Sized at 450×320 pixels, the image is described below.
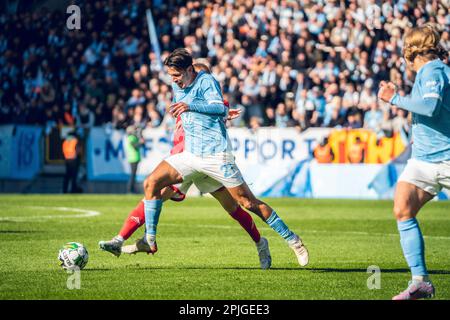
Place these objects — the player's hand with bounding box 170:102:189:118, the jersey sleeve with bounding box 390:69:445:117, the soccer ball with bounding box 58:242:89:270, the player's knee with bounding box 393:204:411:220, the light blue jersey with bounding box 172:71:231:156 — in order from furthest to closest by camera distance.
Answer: the light blue jersey with bounding box 172:71:231:156 < the soccer ball with bounding box 58:242:89:270 < the player's hand with bounding box 170:102:189:118 < the player's knee with bounding box 393:204:411:220 < the jersey sleeve with bounding box 390:69:445:117

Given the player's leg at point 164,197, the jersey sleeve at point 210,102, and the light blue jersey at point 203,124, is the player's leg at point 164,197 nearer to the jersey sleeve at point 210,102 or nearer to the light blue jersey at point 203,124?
the light blue jersey at point 203,124

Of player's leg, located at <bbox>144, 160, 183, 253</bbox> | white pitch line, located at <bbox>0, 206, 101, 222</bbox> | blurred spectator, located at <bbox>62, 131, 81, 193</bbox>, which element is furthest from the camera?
blurred spectator, located at <bbox>62, 131, 81, 193</bbox>

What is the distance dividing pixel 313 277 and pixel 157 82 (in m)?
20.6

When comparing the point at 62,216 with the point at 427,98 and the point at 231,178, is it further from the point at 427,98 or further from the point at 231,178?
the point at 427,98

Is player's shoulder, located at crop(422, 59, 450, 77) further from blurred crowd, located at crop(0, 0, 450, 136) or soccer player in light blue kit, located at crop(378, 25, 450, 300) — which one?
blurred crowd, located at crop(0, 0, 450, 136)

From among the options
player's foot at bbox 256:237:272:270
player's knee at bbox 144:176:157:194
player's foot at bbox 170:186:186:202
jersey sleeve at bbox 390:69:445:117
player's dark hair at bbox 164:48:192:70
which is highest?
player's dark hair at bbox 164:48:192:70

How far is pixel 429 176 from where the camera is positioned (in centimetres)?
887

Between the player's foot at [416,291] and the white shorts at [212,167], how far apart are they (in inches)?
114

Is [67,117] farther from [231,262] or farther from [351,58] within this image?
[231,262]

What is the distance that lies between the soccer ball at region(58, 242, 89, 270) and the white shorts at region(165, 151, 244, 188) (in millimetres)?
1353

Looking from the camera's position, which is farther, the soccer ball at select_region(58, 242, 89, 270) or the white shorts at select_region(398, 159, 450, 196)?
the soccer ball at select_region(58, 242, 89, 270)

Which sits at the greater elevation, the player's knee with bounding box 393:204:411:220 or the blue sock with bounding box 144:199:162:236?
the player's knee with bounding box 393:204:411:220

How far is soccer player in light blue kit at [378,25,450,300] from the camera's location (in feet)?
28.8

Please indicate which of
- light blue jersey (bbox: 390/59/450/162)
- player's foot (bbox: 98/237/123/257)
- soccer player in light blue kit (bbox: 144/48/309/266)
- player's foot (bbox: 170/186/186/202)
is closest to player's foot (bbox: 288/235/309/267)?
soccer player in light blue kit (bbox: 144/48/309/266)
